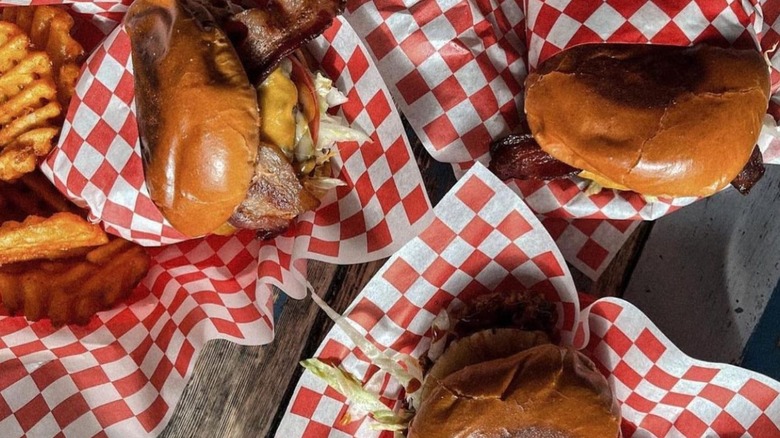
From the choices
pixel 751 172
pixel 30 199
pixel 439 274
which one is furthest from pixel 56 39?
pixel 751 172

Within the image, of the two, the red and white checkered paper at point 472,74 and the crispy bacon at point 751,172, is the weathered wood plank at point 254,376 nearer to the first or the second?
the red and white checkered paper at point 472,74

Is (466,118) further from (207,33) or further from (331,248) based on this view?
(207,33)

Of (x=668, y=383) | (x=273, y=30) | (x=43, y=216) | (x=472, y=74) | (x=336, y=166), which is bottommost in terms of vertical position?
(x=668, y=383)

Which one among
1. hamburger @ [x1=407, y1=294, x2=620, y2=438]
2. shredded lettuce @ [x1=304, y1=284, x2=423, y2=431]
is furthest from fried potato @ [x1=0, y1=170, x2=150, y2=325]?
hamburger @ [x1=407, y1=294, x2=620, y2=438]

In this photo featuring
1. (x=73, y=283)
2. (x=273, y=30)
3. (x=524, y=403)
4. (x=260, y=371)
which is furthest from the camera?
(x=260, y=371)

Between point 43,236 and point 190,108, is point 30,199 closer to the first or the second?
point 43,236

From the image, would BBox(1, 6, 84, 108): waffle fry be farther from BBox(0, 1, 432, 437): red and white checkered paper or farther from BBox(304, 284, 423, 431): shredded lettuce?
BBox(304, 284, 423, 431): shredded lettuce

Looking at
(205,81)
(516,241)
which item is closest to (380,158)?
(516,241)
